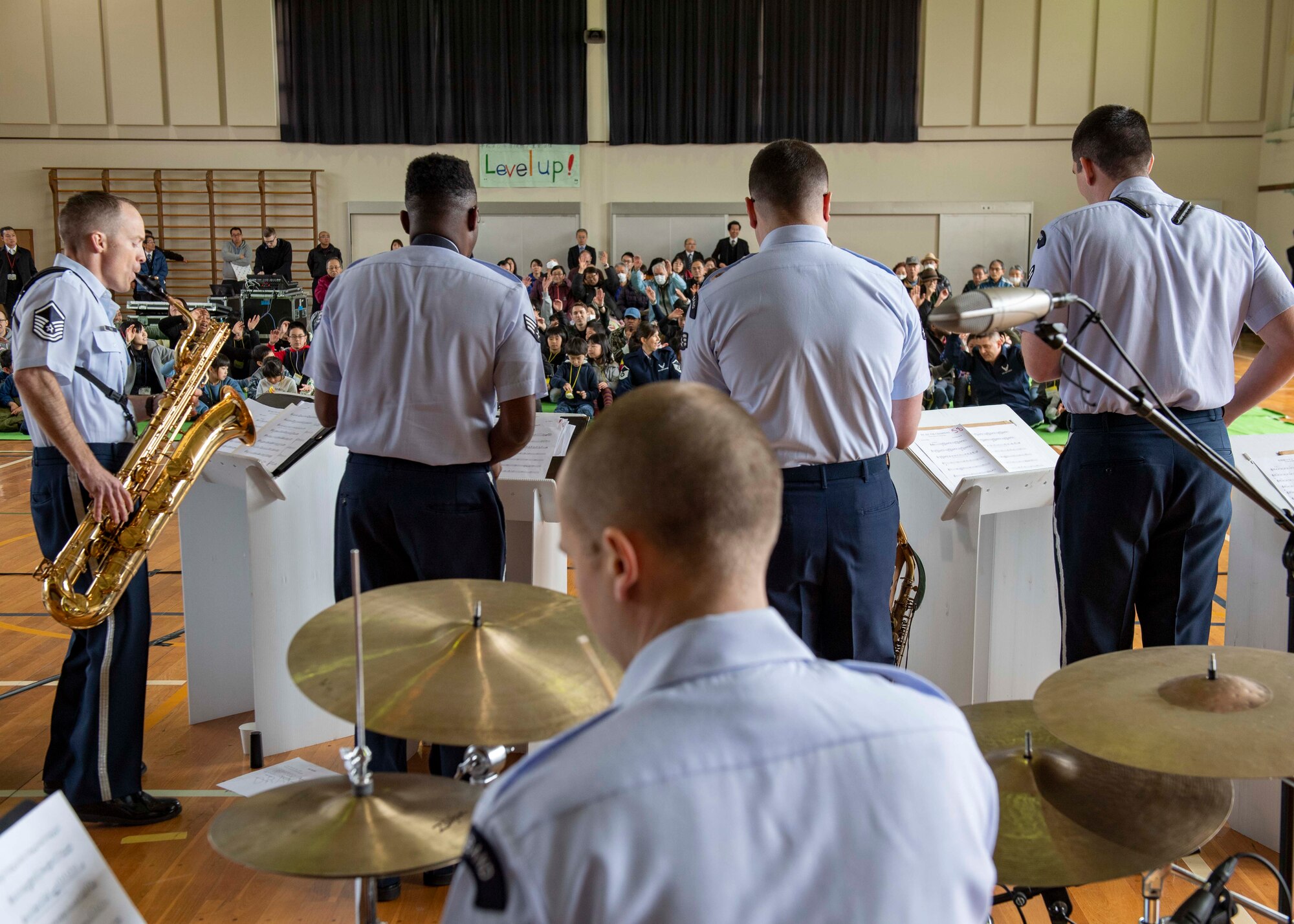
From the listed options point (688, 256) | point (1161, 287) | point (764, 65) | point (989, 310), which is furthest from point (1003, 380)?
point (989, 310)

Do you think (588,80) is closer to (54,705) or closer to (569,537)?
(54,705)

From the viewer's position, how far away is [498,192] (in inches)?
698

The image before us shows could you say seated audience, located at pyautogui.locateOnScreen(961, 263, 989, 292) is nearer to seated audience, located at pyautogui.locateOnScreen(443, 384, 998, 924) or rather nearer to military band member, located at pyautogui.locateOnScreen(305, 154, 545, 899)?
military band member, located at pyautogui.locateOnScreen(305, 154, 545, 899)

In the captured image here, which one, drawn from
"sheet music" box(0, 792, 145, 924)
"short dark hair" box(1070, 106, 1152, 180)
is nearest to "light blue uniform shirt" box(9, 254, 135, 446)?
"sheet music" box(0, 792, 145, 924)

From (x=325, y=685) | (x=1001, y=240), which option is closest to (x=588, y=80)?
(x=1001, y=240)

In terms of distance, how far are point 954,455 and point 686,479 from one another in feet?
8.99

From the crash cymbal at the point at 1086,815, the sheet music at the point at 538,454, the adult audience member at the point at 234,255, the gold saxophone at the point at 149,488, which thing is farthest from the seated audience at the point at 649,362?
the crash cymbal at the point at 1086,815

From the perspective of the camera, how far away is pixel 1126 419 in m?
2.54

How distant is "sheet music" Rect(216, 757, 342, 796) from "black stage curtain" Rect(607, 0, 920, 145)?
50.6 feet

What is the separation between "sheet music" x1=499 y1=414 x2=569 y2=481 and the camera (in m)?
3.52

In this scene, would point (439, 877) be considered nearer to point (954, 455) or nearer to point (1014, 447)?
point (954, 455)

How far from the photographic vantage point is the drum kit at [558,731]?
135cm

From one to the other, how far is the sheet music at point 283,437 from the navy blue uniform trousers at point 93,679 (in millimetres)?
478

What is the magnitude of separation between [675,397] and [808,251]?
1590 mm
